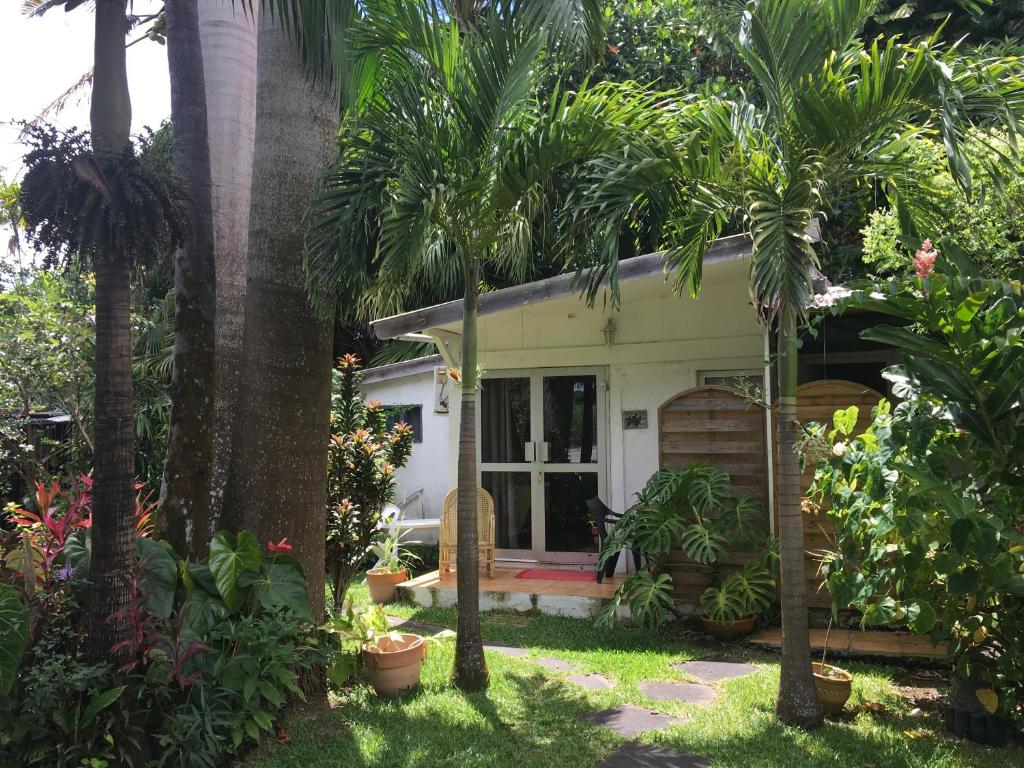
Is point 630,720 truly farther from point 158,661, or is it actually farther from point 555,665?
point 158,661

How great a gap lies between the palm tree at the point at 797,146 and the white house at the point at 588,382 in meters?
2.67

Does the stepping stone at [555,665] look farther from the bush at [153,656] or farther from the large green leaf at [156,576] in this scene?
the large green leaf at [156,576]

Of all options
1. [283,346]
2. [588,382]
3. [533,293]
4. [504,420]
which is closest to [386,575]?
[504,420]

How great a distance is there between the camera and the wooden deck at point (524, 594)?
740cm

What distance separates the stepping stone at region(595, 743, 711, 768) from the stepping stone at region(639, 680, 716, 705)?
88 centimetres

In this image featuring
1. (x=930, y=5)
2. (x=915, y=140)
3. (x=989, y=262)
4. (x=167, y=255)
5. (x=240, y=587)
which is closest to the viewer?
(x=167, y=255)

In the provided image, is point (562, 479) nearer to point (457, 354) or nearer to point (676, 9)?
point (457, 354)

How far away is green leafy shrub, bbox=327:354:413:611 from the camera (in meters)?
6.44

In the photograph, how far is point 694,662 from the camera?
19.6ft

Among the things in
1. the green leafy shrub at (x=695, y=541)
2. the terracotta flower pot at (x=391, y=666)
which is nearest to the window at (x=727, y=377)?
the green leafy shrub at (x=695, y=541)

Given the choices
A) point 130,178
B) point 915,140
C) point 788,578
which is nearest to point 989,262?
point 915,140

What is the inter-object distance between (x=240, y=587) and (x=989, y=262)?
20.0ft

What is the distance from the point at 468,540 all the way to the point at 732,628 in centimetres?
273

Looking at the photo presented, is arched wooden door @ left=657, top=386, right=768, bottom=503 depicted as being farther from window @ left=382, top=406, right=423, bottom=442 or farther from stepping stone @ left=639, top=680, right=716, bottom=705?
window @ left=382, top=406, right=423, bottom=442
